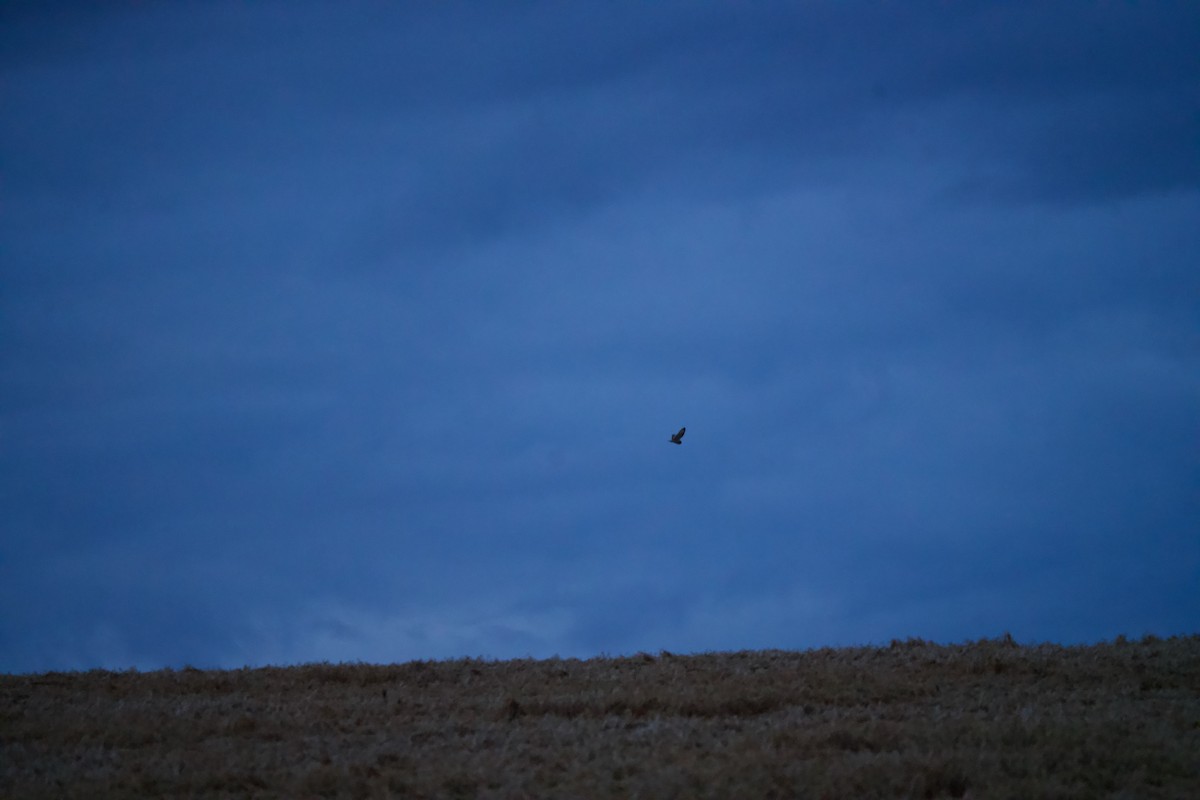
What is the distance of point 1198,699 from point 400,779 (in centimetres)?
1343

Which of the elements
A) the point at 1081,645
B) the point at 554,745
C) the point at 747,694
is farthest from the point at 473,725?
the point at 1081,645

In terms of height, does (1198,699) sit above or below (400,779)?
above

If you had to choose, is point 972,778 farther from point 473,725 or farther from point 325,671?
point 325,671

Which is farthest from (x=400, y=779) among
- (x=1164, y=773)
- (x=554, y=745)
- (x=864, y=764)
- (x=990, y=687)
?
(x=990, y=687)

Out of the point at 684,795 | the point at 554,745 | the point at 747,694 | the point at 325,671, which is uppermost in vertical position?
the point at 325,671

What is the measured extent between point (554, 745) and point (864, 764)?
14.3ft

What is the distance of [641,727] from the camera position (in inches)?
656

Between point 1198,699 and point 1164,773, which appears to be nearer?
point 1164,773

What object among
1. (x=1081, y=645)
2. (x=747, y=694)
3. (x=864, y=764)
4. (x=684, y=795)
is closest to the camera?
(x=684, y=795)

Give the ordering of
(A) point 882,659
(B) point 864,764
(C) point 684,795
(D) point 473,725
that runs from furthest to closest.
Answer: (A) point 882,659 < (D) point 473,725 < (B) point 864,764 < (C) point 684,795

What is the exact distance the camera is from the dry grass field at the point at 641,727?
13.2 m

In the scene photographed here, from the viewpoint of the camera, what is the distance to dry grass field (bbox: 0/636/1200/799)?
43.4 feet

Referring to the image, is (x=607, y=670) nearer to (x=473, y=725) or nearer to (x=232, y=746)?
(x=473, y=725)

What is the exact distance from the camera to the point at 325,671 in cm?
2330
